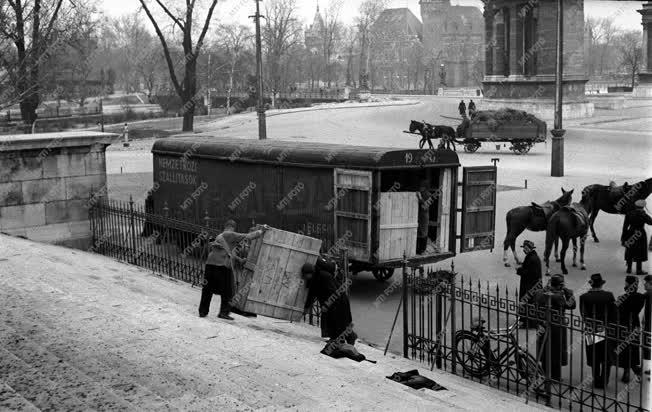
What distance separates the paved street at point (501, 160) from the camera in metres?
15.5

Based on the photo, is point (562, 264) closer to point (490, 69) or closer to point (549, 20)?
point (549, 20)

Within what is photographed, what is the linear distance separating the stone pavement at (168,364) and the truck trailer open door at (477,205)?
14.7 feet

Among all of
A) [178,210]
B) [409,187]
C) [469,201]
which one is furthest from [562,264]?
[178,210]

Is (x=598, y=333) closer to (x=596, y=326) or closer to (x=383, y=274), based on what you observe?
(x=596, y=326)

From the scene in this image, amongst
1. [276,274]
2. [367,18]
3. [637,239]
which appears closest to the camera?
[276,274]

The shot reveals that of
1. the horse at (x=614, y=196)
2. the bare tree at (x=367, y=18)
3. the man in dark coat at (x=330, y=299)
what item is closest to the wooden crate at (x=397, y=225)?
the man in dark coat at (x=330, y=299)

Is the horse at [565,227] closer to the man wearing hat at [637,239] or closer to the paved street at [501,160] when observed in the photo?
the paved street at [501,160]

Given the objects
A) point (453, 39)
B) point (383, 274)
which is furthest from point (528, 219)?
point (453, 39)

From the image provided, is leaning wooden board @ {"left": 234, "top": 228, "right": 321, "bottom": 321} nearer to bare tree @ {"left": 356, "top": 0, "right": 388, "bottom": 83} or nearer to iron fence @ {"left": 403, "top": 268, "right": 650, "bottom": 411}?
iron fence @ {"left": 403, "top": 268, "right": 650, "bottom": 411}

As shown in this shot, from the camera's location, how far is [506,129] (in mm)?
37500

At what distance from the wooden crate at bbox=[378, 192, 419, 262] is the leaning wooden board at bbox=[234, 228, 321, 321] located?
110 inches

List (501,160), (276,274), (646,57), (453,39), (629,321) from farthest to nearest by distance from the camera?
(453,39)
(646,57)
(501,160)
(276,274)
(629,321)

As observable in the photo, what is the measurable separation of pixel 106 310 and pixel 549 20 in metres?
45.7

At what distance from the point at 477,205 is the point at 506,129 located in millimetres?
22904
